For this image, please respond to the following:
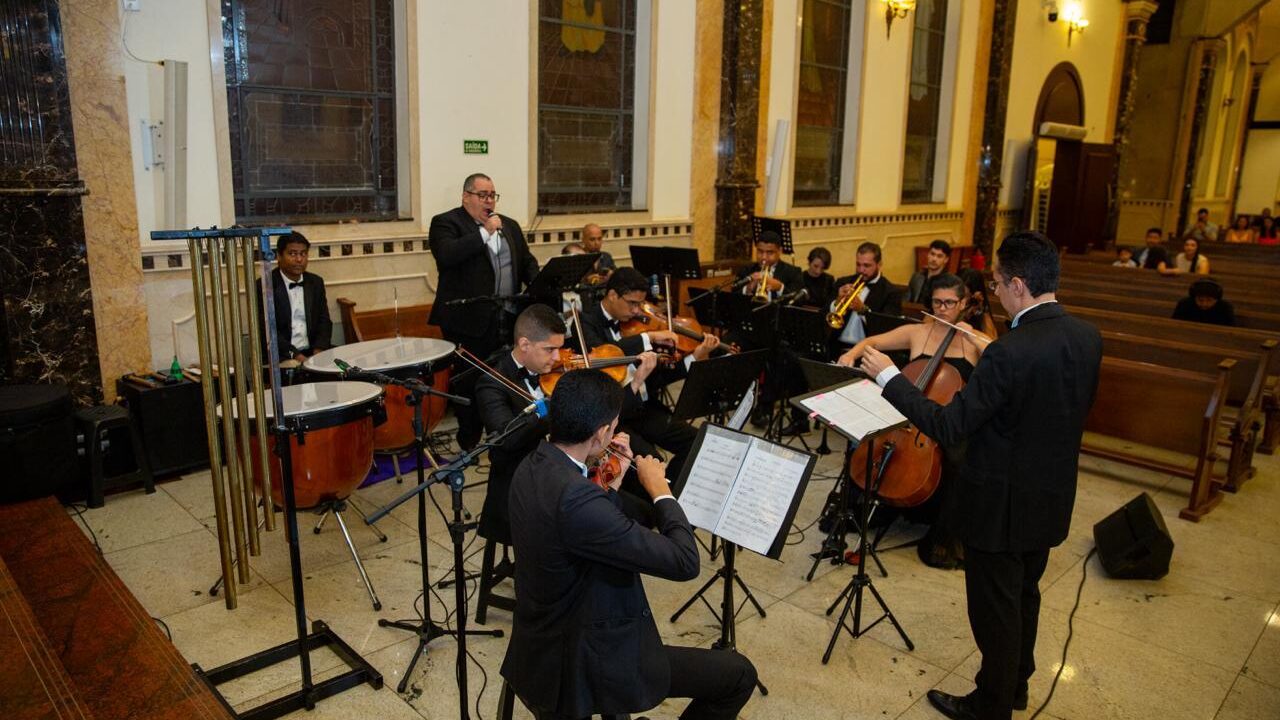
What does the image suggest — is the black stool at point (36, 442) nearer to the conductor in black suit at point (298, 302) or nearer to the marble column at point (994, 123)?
the conductor in black suit at point (298, 302)

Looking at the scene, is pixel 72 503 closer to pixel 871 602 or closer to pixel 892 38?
pixel 871 602

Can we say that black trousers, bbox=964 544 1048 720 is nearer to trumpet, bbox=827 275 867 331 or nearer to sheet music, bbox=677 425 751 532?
sheet music, bbox=677 425 751 532

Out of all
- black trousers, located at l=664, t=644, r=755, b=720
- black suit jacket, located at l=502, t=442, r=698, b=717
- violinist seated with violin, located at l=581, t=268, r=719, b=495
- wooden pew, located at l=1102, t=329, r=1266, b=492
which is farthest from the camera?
wooden pew, located at l=1102, t=329, r=1266, b=492

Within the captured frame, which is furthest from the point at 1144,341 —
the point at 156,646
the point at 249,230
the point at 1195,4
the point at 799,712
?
the point at 1195,4

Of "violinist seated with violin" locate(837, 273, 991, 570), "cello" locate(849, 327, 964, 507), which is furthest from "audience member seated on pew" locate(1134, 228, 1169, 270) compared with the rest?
"cello" locate(849, 327, 964, 507)

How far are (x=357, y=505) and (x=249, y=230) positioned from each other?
2671 millimetres

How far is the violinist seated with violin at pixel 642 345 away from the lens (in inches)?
196

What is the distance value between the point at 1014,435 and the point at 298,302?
4651 millimetres

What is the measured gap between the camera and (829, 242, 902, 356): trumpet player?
692 cm

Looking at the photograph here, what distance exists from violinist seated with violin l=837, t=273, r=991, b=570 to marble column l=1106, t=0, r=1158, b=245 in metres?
13.1

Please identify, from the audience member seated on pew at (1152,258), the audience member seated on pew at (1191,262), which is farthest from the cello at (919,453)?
the audience member seated on pew at (1152,258)

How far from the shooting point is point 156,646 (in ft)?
11.4

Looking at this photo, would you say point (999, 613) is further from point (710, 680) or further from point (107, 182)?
point (107, 182)

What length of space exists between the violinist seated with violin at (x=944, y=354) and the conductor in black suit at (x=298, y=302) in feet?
11.6
